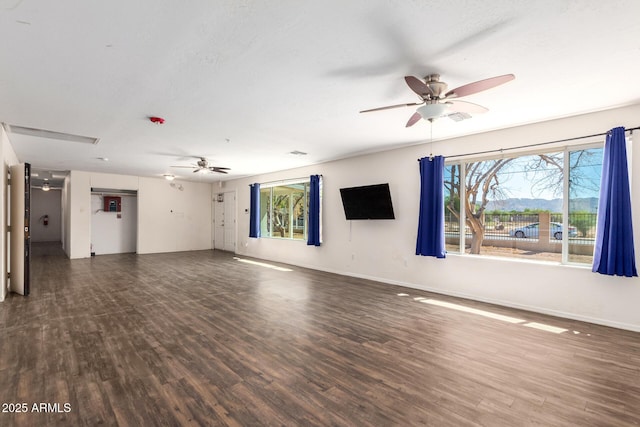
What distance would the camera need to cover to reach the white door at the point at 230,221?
10.8m

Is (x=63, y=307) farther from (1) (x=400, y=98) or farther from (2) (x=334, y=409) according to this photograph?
(1) (x=400, y=98)

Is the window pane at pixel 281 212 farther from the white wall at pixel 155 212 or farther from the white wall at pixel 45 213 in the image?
the white wall at pixel 45 213

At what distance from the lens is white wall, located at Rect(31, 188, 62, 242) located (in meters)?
13.2

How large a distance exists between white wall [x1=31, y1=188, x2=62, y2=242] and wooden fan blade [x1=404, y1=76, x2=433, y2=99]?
1667cm

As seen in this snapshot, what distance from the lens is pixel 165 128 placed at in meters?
4.64

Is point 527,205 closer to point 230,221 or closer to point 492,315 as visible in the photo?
point 492,315

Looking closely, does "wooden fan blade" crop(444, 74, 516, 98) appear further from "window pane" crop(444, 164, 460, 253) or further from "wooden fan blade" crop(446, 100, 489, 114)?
"window pane" crop(444, 164, 460, 253)

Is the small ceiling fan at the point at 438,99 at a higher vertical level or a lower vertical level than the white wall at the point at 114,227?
higher

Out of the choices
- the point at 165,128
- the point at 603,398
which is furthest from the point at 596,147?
the point at 165,128

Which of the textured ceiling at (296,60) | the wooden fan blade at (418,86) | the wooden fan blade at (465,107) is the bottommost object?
the wooden fan blade at (465,107)

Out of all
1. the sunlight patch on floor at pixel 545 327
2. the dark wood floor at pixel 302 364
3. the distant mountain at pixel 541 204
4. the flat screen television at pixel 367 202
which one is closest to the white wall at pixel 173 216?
the dark wood floor at pixel 302 364

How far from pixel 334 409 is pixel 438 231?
3.74 meters

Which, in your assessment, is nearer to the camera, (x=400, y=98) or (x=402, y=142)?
(x=400, y=98)

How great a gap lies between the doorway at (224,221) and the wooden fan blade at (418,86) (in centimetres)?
888
